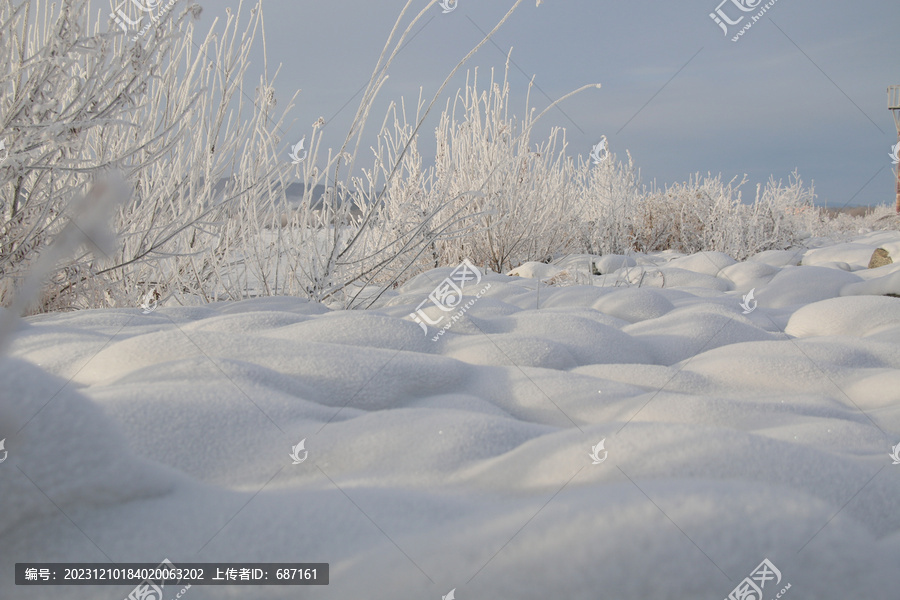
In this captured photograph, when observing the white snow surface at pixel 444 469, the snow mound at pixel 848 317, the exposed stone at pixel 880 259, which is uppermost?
the white snow surface at pixel 444 469

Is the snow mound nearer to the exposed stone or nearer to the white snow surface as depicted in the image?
the white snow surface

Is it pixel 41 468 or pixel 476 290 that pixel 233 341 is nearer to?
pixel 41 468

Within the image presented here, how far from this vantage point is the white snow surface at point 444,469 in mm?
Answer: 604

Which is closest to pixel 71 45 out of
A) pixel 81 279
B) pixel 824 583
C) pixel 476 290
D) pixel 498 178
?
pixel 81 279

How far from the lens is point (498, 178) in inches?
195

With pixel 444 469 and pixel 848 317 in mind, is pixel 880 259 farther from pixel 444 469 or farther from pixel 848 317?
pixel 444 469

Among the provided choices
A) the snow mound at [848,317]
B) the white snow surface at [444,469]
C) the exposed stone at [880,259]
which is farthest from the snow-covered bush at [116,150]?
the exposed stone at [880,259]

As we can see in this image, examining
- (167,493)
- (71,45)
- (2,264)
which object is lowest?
(167,493)

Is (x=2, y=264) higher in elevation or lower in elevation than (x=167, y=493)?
higher

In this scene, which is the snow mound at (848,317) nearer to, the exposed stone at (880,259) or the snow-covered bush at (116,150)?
the snow-covered bush at (116,150)

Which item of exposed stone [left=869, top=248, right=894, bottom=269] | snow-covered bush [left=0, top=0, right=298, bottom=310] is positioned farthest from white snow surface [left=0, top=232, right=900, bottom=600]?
exposed stone [left=869, top=248, right=894, bottom=269]

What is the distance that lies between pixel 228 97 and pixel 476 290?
1.57 m

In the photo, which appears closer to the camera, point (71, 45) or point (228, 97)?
point (71, 45)

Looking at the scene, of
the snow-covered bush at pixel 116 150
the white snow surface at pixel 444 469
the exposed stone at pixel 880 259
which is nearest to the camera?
the white snow surface at pixel 444 469
